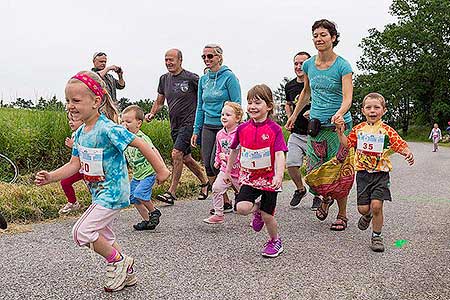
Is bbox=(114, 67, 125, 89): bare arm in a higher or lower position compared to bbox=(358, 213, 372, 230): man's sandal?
higher

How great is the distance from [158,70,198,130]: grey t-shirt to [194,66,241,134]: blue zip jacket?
52 cm

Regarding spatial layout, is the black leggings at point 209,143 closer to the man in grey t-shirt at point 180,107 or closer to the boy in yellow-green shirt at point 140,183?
the man in grey t-shirt at point 180,107

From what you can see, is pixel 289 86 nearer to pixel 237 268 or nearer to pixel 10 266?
pixel 237 268

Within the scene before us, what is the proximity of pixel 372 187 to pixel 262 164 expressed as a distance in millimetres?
1137

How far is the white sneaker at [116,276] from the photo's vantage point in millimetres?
3795

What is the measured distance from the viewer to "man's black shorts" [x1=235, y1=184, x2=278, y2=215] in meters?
4.91

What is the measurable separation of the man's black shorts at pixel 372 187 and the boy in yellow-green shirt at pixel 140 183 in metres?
2.04

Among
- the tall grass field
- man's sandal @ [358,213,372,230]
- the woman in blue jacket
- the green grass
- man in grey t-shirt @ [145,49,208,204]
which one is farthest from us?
man in grey t-shirt @ [145,49,208,204]

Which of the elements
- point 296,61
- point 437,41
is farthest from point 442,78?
point 296,61

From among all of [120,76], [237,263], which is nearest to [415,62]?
[120,76]

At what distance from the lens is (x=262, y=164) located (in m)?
4.98

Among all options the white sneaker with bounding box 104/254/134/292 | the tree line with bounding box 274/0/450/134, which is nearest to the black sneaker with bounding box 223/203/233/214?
the white sneaker with bounding box 104/254/134/292

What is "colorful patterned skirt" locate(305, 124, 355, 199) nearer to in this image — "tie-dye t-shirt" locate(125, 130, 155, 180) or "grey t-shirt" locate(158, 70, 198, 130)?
"tie-dye t-shirt" locate(125, 130, 155, 180)

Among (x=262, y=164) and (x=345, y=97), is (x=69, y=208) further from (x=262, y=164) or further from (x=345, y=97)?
(x=345, y=97)
